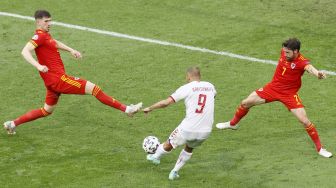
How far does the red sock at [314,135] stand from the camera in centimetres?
1502

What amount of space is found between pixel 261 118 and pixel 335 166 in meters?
2.67

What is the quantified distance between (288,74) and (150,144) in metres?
2.97

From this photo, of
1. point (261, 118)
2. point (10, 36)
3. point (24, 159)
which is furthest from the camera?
point (10, 36)

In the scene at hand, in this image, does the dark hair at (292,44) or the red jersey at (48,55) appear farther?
the red jersey at (48,55)

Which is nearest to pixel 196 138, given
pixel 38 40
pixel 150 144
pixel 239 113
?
pixel 150 144

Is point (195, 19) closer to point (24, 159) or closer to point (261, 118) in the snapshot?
point (261, 118)

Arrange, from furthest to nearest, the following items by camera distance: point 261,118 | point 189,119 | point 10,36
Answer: point 10,36 < point 261,118 < point 189,119

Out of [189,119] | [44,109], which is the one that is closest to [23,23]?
[44,109]

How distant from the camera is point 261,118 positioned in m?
16.9

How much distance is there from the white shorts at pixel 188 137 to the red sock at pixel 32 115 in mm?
3159

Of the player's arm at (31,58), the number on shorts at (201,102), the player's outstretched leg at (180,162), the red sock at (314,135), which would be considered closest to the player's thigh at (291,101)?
the red sock at (314,135)

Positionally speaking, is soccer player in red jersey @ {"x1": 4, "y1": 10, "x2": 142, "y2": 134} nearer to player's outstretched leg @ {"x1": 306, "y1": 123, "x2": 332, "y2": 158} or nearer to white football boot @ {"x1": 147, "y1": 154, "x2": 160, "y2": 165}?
white football boot @ {"x1": 147, "y1": 154, "x2": 160, "y2": 165}

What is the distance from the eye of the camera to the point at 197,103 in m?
13.7

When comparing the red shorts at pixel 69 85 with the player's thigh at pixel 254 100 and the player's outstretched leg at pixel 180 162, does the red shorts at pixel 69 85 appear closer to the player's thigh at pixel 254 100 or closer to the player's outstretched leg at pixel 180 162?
the player's outstretched leg at pixel 180 162
